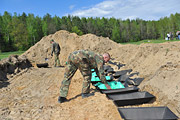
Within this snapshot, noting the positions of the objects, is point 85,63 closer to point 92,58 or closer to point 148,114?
point 92,58

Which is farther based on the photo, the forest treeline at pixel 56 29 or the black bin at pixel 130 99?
the forest treeline at pixel 56 29

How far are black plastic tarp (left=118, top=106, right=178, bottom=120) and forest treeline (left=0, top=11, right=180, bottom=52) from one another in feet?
121

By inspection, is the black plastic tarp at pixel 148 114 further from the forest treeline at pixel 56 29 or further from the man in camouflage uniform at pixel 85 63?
the forest treeline at pixel 56 29

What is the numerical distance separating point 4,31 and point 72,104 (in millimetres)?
43138

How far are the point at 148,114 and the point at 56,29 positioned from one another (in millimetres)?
48447

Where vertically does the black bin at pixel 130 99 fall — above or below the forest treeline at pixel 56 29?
below

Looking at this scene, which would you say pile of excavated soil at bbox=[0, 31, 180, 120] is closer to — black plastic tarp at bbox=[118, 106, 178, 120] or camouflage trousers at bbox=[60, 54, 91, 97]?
black plastic tarp at bbox=[118, 106, 178, 120]

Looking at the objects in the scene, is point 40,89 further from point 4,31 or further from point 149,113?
point 4,31

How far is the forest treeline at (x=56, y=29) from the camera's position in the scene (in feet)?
123

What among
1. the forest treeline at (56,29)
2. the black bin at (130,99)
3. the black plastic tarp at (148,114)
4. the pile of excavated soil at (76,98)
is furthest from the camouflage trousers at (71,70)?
the forest treeline at (56,29)

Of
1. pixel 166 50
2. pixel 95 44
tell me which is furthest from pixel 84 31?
pixel 166 50

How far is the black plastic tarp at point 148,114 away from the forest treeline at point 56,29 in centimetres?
3687

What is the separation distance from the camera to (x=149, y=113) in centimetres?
275

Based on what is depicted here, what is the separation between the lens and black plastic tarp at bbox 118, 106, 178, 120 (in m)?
2.60
